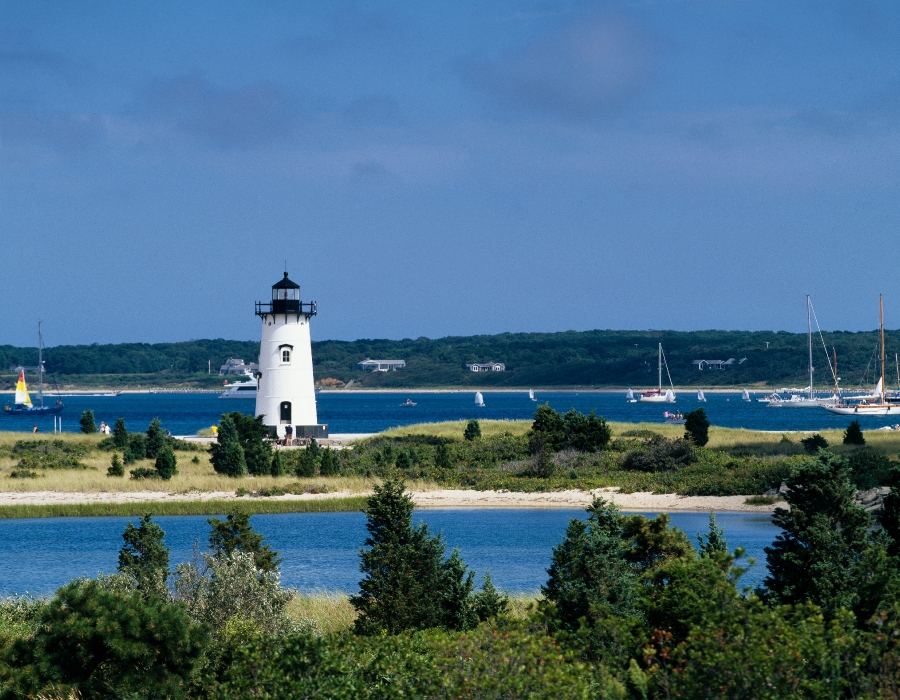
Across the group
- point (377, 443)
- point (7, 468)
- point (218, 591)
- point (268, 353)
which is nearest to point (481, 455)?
point (377, 443)

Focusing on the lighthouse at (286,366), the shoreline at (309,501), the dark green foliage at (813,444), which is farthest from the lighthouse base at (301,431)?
the dark green foliage at (813,444)

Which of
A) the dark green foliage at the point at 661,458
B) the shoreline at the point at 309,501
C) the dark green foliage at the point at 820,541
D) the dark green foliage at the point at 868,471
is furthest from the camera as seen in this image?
the dark green foliage at the point at 661,458

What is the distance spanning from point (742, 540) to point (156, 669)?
66.4ft

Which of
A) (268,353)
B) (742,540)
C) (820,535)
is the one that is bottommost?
(742,540)

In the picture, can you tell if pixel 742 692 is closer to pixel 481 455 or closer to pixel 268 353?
Result: pixel 481 455

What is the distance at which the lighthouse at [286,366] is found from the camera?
177 feet

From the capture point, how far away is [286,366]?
54625mm

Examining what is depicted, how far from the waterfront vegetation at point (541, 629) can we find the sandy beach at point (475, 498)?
20211mm

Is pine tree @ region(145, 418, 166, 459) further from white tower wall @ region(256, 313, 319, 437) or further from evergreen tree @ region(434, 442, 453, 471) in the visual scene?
evergreen tree @ region(434, 442, 453, 471)

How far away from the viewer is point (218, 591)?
615 inches

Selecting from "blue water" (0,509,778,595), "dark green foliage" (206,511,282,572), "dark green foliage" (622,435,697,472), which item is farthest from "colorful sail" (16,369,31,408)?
"dark green foliage" (206,511,282,572)

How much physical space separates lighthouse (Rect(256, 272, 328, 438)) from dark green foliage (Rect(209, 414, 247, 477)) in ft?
33.0

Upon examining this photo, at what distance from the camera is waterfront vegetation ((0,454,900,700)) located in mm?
9789

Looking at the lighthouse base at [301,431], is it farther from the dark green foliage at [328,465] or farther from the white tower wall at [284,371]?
the dark green foliage at [328,465]
